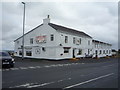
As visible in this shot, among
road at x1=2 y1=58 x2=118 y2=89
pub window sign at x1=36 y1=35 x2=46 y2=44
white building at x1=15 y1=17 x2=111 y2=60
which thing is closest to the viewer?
road at x1=2 y1=58 x2=118 y2=89

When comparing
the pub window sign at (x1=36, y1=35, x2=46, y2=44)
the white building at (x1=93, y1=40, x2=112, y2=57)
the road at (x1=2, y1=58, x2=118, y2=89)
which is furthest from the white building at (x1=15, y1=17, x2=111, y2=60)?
the road at (x1=2, y1=58, x2=118, y2=89)

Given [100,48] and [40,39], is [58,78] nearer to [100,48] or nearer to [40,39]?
[40,39]

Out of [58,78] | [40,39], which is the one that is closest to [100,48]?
[40,39]

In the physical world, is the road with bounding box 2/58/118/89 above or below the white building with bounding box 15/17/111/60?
below

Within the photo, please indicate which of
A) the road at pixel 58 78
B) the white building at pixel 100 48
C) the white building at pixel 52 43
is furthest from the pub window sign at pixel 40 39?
the road at pixel 58 78

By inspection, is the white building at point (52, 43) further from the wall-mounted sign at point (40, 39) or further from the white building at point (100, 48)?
the white building at point (100, 48)

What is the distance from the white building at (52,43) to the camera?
34656mm

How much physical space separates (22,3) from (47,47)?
1046 centimetres

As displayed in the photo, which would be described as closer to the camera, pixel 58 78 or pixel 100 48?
pixel 58 78

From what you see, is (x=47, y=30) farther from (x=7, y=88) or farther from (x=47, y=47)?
(x=7, y=88)

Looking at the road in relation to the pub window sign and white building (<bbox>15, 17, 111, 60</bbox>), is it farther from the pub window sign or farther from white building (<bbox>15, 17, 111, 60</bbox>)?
the pub window sign

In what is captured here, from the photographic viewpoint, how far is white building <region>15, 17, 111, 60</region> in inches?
1364

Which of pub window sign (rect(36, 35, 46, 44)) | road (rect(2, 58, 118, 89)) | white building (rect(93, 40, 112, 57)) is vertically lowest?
road (rect(2, 58, 118, 89))

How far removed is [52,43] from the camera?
35.0m
